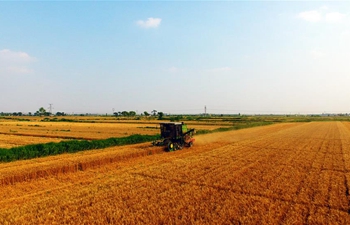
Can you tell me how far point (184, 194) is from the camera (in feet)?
33.2

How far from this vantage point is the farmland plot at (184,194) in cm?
803

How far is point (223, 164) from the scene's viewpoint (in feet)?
52.5

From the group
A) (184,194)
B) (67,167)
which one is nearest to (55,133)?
(67,167)

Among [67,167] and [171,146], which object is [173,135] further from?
[67,167]

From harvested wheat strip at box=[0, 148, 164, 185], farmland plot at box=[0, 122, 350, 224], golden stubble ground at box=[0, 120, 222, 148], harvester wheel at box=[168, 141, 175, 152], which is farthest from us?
golden stubble ground at box=[0, 120, 222, 148]

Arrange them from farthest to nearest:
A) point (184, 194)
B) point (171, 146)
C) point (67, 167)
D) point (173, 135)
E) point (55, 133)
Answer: point (55, 133) < point (173, 135) < point (171, 146) < point (67, 167) < point (184, 194)

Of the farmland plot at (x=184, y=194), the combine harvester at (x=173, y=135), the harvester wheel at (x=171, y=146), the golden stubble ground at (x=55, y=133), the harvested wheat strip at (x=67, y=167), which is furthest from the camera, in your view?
the golden stubble ground at (x=55, y=133)

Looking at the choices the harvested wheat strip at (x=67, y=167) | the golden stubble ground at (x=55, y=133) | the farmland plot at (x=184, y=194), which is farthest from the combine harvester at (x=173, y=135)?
the golden stubble ground at (x=55, y=133)

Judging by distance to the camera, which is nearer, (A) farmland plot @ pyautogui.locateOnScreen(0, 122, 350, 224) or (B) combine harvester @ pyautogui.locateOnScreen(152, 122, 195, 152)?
(A) farmland plot @ pyautogui.locateOnScreen(0, 122, 350, 224)

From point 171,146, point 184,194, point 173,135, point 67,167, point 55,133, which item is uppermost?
point 173,135

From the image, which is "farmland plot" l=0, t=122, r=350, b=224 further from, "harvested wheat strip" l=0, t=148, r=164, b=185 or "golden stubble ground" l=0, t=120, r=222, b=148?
"golden stubble ground" l=0, t=120, r=222, b=148

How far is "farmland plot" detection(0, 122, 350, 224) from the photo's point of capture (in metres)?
8.03

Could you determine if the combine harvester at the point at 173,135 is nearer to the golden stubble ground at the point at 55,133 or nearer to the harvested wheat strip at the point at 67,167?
the harvested wheat strip at the point at 67,167

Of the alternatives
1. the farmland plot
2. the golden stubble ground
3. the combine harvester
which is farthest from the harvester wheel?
the golden stubble ground
